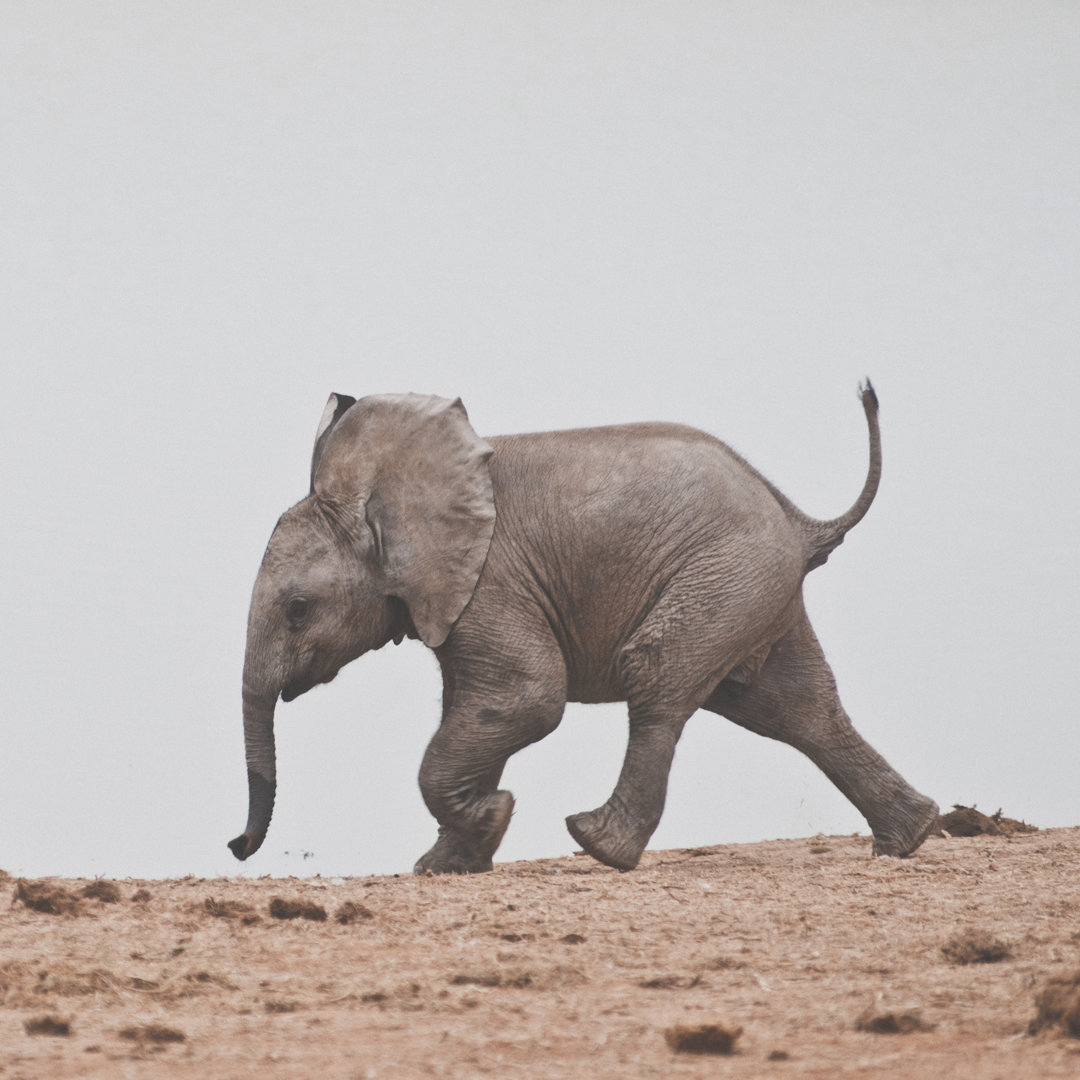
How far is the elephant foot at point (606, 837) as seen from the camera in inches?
330

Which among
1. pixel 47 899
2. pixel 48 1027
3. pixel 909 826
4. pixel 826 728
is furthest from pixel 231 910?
pixel 909 826

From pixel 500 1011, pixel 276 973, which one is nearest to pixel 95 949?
pixel 276 973

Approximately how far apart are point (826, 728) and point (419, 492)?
2800mm

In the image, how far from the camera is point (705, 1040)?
4.11m

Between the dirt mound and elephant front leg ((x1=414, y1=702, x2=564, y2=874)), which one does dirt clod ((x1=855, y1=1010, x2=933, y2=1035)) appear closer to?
elephant front leg ((x1=414, y1=702, x2=564, y2=874))

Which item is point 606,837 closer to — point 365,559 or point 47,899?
point 365,559

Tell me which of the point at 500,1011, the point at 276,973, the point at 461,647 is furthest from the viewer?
the point at 461,647

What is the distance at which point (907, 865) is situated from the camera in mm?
8578

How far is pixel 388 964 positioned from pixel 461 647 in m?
3.19

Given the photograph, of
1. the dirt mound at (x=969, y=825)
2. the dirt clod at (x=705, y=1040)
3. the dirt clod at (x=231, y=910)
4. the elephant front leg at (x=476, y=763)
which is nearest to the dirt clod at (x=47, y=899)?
the dirt clod at (x=231, y=910)

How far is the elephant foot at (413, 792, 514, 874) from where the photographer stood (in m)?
8.51

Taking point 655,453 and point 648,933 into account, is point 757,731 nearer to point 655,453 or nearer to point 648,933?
point 655,453

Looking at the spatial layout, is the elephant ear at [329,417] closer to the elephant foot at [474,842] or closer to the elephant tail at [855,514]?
the elephant foot at [474,842]

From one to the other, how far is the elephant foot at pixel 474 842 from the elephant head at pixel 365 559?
0.89 meters
